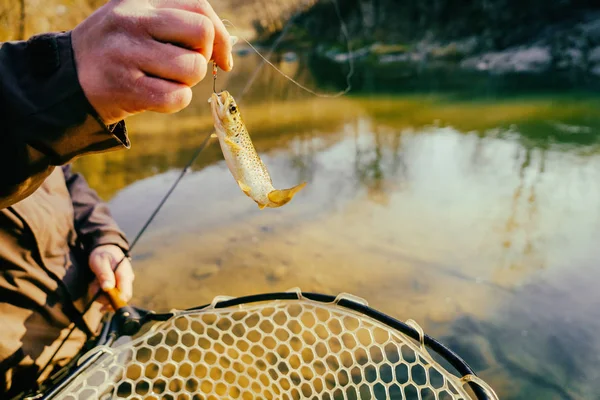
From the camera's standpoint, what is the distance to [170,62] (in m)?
0.77

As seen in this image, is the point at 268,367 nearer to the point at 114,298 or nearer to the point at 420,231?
the point at 114,298

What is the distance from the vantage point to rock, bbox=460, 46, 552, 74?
46.8 feet

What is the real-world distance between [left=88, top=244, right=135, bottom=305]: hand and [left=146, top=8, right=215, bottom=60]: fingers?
1383 mm

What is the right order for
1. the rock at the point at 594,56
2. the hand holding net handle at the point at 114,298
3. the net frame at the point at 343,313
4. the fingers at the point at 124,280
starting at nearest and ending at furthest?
1. the net frame at the point at 343,313
2. the hand holding net handle at the point at 114,298
3. the fingers at the point at 124,280
4. the rock at the point at 594,56

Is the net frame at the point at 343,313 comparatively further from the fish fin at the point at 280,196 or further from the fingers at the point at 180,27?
the fingers at the point at 180,27

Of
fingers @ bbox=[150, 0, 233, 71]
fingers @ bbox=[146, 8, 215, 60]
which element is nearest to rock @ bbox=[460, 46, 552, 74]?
fingers @ bbox=[150, 0, 233, 71]

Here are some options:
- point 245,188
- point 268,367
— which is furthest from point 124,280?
point 245,188

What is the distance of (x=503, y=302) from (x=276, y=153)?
13.3 ft

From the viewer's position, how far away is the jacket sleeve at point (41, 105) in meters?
0.80

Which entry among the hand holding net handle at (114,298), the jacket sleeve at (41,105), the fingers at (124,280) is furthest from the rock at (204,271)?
the jacket sleeve at (41,105)

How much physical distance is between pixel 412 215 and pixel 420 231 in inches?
13.8

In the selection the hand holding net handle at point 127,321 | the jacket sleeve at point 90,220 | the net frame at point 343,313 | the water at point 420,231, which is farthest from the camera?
the water at point 420,231

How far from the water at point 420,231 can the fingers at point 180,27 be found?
2.25 m

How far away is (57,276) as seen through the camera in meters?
1.73
